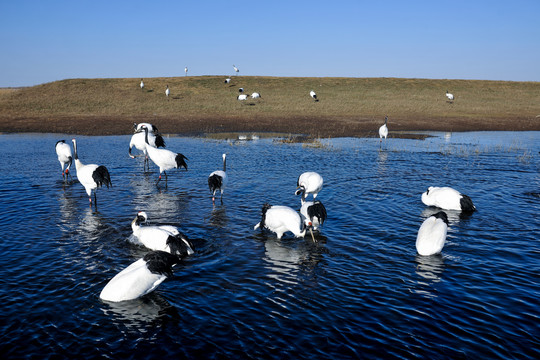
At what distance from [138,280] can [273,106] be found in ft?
152

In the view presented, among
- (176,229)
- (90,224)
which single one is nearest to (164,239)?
(176,229)

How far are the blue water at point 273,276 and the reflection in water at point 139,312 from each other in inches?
1.3

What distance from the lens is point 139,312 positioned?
7.44 m

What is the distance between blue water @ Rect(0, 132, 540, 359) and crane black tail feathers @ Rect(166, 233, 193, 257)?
0.23 m

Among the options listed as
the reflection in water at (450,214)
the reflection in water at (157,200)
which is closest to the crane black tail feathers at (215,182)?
the reflection in water at (157,200)

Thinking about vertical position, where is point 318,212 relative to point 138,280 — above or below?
above

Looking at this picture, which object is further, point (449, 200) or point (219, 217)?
point (449, 200)

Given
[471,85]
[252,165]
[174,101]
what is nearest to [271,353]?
[252,165]

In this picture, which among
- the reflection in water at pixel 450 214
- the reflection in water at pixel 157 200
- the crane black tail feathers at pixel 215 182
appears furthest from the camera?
the crane black tail feathers at pixel 215 182

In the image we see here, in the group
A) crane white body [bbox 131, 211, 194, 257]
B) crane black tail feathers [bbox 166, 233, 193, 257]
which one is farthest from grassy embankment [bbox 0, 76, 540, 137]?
crane black tail feathers [bbox 166, 233, 193, 257]

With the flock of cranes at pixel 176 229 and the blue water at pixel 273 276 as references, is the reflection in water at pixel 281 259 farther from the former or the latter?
the flock of cranes at pixel 176 229

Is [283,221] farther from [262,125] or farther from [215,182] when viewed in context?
[262,125]

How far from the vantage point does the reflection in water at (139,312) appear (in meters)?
7.06

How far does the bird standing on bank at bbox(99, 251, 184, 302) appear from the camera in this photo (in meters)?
7.55
